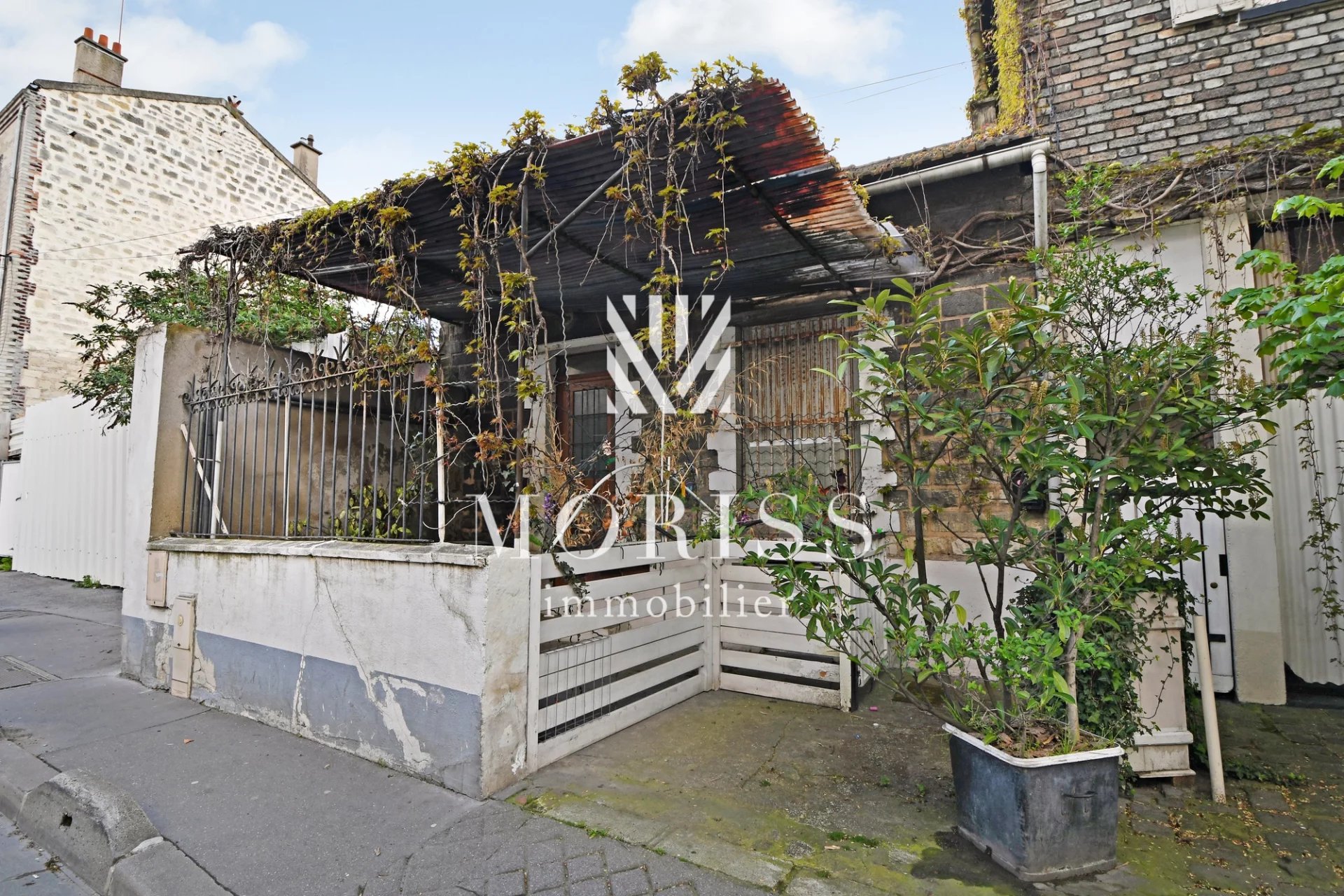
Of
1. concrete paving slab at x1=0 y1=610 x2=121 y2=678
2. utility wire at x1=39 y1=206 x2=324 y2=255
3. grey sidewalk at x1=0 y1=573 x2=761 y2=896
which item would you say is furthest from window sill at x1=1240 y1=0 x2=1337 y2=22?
utility wire at x1=39 y1=206 x2=324 y2=255

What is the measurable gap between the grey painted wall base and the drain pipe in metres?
4.80

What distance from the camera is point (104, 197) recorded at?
438 inches

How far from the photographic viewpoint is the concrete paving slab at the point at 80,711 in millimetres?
3898

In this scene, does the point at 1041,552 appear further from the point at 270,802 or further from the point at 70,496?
the point at 70,496

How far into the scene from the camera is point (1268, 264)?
2318mm

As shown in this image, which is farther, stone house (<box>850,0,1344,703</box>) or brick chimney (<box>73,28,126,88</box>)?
brick chimney (<box>73,28,126,88</box>)

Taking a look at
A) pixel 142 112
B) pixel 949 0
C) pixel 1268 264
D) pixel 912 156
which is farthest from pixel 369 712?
pixel 142 112

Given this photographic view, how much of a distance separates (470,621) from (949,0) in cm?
816

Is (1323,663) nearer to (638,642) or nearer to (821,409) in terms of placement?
(821,409)

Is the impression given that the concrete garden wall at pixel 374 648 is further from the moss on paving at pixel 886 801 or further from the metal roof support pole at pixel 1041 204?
the metal roof support pole at pixel 1041 204

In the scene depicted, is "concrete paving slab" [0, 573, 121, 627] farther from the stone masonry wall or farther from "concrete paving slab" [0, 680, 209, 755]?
the stone masonry wall

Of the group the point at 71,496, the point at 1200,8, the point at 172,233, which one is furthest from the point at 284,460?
the point at 172,233

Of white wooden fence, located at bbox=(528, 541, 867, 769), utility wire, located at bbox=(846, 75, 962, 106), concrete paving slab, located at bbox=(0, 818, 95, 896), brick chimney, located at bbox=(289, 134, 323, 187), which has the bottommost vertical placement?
concrete paving slab, located at bbox=(0, 818, 95, 896)

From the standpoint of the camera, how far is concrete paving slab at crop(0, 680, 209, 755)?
3.90 meters
